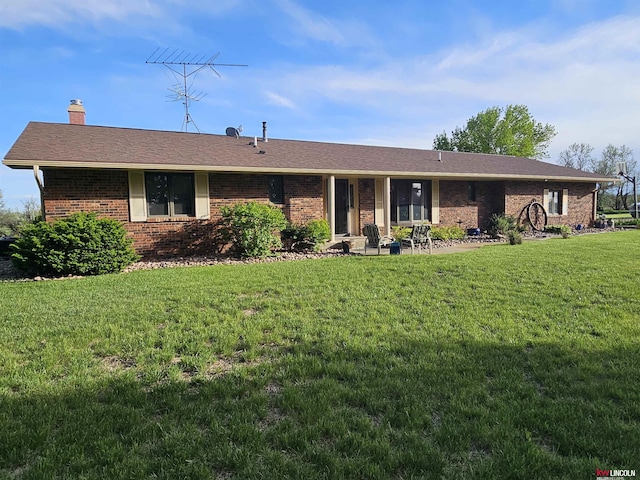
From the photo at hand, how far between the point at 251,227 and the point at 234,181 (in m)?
1.95

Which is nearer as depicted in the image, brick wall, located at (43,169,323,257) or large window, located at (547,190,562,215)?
brick wall, located at (43,169,323,257)

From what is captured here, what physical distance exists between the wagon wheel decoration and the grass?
11.4m

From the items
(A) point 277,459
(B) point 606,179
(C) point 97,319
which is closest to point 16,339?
(C) point 97,319

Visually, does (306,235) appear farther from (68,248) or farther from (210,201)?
(68,248)

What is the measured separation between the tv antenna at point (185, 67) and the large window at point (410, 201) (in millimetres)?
7829

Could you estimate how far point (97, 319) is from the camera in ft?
16.3

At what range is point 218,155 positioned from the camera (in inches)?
454

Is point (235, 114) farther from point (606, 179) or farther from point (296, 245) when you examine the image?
point (606, 179)

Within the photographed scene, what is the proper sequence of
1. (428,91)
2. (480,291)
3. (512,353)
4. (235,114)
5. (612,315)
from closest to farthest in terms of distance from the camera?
(512,353) → (612,315) → (480,291) → (235,114) → (428,91)

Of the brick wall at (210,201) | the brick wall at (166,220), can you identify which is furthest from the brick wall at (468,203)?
the brick wall at (166,220)

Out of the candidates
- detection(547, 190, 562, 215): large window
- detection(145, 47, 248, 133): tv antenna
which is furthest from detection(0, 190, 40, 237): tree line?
detection(547, 190, 562, 215): large window

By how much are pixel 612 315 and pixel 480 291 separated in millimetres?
1709

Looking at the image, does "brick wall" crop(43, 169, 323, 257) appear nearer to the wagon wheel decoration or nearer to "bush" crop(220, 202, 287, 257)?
"bush" crop(220, 202, 287, 257)

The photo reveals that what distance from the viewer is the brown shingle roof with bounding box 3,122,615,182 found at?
941 centimetres
